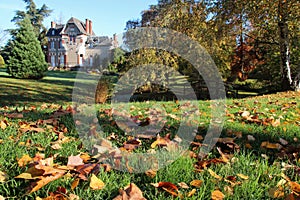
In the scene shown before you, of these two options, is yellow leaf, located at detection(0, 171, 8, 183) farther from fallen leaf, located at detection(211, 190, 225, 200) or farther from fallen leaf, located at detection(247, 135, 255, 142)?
fallen leaf, located at detection(247, 135, 255, 142)

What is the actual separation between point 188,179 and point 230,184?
8.4 inches

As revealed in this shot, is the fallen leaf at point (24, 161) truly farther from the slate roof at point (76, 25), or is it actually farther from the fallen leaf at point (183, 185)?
the slate roof at point (76, 25)

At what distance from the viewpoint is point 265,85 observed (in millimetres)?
17406

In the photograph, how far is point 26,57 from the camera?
69.9 ft

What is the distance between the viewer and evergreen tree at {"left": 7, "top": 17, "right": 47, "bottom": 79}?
21.1 metres

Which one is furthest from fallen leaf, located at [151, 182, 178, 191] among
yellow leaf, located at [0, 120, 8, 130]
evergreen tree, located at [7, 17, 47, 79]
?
evergreen tree, located at [7, 17, 47, 79]

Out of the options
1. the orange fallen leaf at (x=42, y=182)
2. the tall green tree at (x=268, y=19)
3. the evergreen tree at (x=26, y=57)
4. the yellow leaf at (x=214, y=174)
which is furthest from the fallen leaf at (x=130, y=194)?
the evergreen tree at (x=26, y=57)

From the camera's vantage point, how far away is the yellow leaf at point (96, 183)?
1207 mm

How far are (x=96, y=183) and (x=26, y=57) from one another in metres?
22.7

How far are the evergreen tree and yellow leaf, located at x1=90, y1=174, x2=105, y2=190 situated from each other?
22.2 metres

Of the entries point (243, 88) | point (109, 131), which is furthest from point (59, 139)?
point (243, 88)

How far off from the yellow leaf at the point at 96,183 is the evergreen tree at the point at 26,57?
22.2 metres

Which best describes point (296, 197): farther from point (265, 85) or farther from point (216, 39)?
point (265, 85)

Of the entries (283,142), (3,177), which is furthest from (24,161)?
(283,142)
